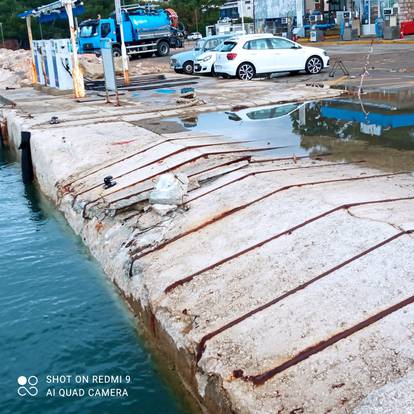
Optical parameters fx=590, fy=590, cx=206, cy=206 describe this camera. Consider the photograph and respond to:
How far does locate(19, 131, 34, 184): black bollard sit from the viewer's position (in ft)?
42.7

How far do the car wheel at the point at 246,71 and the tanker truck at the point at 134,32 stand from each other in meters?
17.0

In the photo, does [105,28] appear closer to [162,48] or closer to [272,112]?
[162,48]

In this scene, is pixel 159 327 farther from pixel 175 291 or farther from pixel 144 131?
pixel 144 131

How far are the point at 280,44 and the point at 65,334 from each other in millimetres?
17284

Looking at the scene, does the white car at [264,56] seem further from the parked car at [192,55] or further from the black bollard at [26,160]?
the black bollard at [26,160]

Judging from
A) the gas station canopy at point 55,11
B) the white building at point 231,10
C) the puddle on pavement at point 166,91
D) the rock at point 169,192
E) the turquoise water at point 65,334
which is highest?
the white building at point 231,10

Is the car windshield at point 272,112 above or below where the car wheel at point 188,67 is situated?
below

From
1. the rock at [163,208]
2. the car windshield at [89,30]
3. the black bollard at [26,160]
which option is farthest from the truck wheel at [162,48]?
the rock at [163,208]

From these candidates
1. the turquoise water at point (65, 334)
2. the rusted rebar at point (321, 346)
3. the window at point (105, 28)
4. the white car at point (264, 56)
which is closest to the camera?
the rusted rebar at point (321, 346)

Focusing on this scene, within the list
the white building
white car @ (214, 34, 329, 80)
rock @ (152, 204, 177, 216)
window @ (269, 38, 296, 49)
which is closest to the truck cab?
white car @ (214, 34, 329, 80)

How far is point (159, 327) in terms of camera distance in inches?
215

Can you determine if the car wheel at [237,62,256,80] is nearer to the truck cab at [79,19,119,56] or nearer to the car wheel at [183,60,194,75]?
the car wheel at [183,60,194,75]

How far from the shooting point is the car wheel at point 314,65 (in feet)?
71.5

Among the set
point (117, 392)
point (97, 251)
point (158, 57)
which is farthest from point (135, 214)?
point (158, 57)
